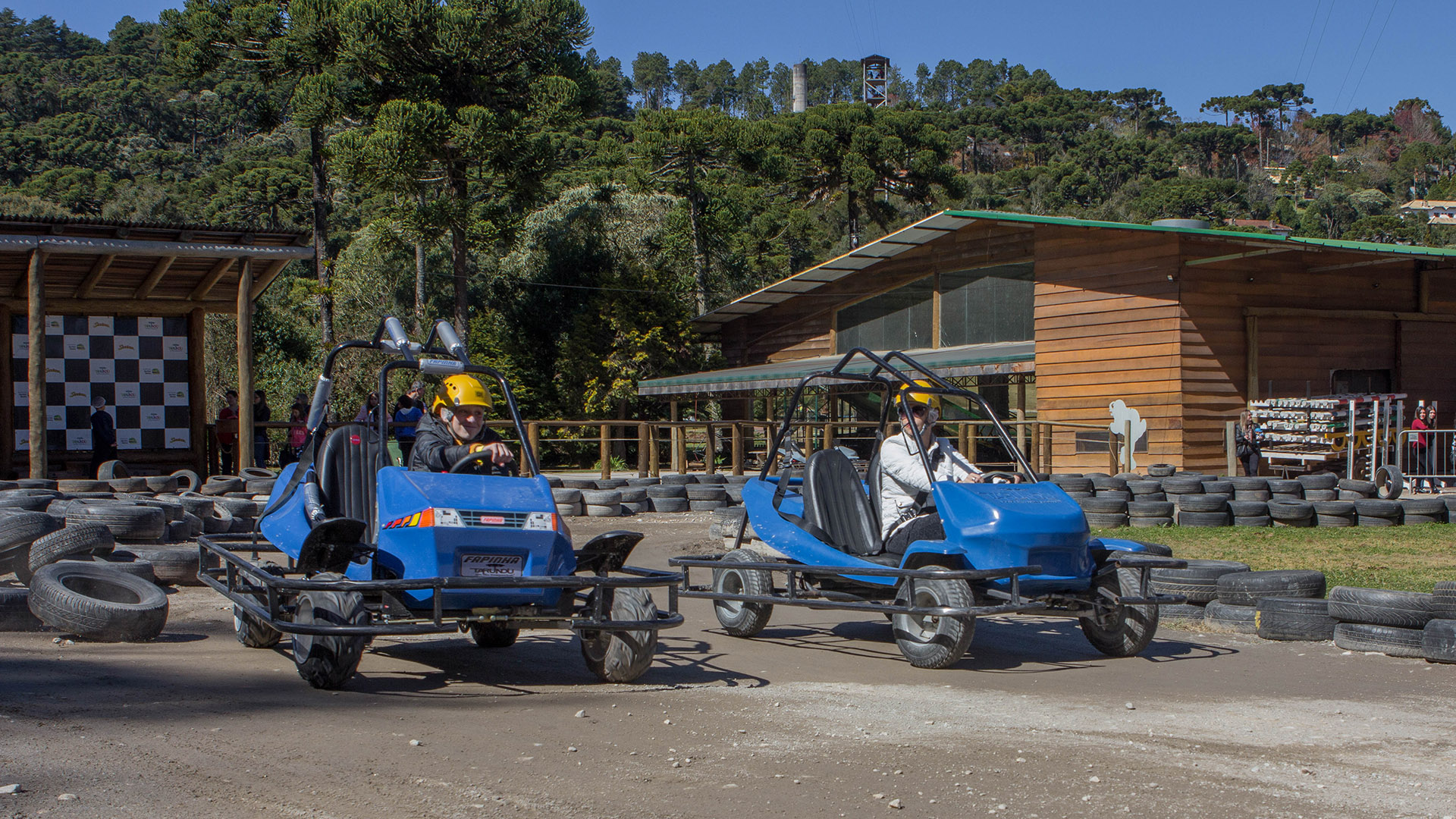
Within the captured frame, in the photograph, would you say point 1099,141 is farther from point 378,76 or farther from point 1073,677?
point 1073,677

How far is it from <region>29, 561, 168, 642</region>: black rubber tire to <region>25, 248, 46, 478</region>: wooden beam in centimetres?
941

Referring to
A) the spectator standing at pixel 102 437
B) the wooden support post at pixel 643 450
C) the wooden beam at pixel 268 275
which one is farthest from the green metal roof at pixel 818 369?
the spectator standing at pixel 102 437

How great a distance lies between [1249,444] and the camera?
20578 millimetres

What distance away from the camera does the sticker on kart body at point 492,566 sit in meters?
5.66

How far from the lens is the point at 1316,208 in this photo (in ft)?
289

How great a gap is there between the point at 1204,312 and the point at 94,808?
20310 millimetres

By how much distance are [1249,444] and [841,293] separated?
37.0 feet

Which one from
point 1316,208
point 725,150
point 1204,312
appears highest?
point 1316,208

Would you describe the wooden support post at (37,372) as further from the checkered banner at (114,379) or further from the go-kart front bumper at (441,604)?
the go-kart front bumper at (441,604)

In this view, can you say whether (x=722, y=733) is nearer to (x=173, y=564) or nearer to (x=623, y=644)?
(x=623, y=644)

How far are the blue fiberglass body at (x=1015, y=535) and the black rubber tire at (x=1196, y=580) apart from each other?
69.9 inches

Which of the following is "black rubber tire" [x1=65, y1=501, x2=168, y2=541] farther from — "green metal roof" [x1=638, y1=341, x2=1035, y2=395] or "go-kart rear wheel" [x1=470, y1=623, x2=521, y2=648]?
"green metal roof" [x1=638, y1=341, x2=1035, y2=395]

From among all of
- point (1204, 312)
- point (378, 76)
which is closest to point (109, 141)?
point (378, 76)

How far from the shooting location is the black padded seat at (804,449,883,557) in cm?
749
